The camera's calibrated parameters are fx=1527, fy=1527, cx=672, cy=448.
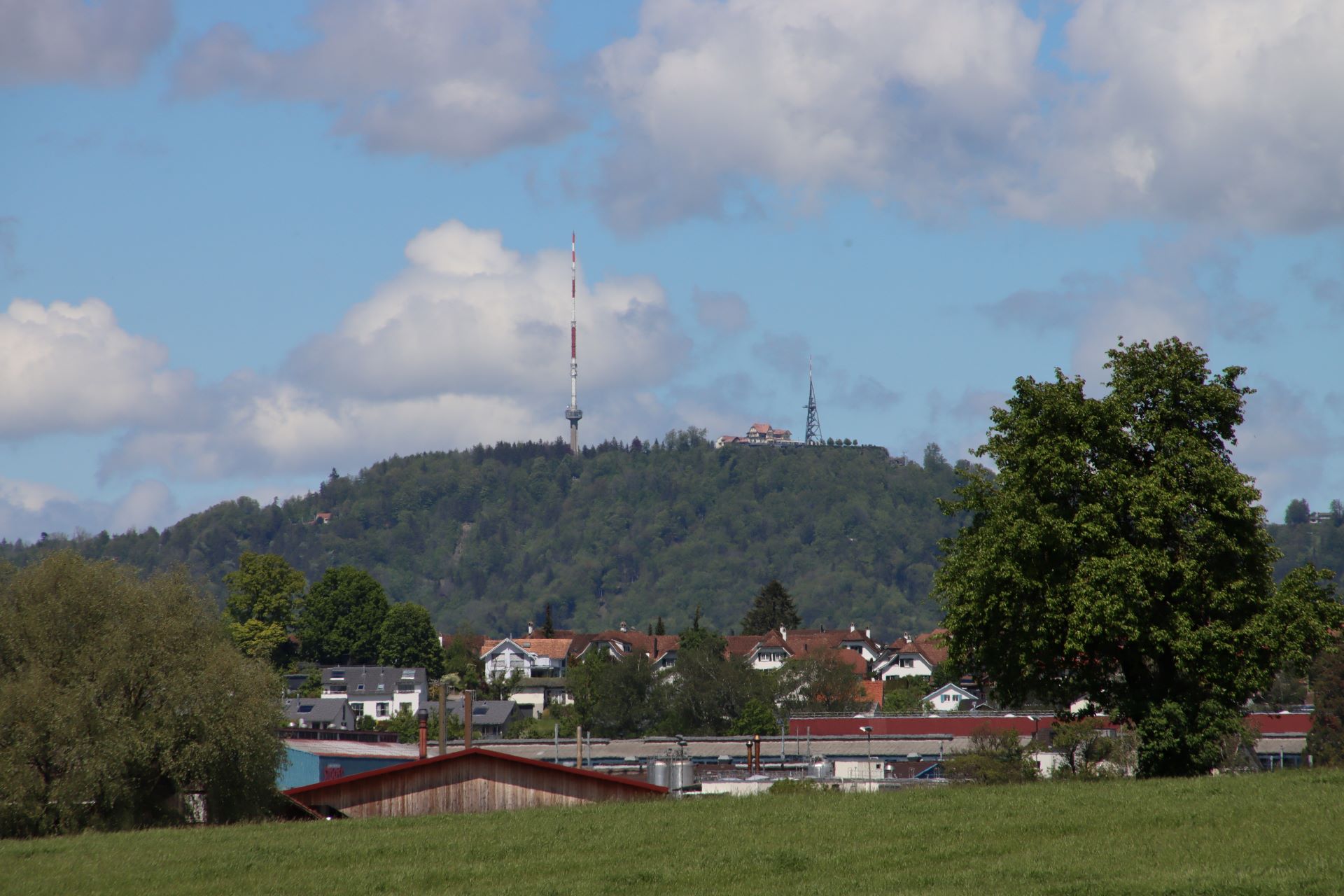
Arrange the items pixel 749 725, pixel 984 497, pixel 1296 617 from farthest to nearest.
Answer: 1. pixel 749 725
2. pixel 984 497
3. pixel 1296 617

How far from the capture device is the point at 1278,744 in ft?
272

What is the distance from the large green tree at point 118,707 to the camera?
1702 inches

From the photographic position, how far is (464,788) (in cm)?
4169

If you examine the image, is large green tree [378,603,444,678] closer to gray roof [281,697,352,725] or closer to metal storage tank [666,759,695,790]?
gray roof [281,697,352,725]

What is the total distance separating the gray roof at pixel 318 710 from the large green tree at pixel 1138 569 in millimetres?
90083

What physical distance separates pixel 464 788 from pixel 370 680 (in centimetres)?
12644

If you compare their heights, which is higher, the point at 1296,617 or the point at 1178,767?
the point at 1296,617

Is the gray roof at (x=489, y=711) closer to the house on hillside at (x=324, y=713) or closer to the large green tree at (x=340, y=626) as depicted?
the house on hillside at (x=324, y=713)

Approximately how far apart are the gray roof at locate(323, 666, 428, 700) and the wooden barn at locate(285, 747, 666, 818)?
121220 millimetres

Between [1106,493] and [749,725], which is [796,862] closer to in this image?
[1106,493]

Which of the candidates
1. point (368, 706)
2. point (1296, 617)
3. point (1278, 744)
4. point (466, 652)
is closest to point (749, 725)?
point (1278, 744)

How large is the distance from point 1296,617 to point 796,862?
18881mm

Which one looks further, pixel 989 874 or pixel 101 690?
pixel 101 690

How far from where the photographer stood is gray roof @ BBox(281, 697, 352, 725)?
124m
